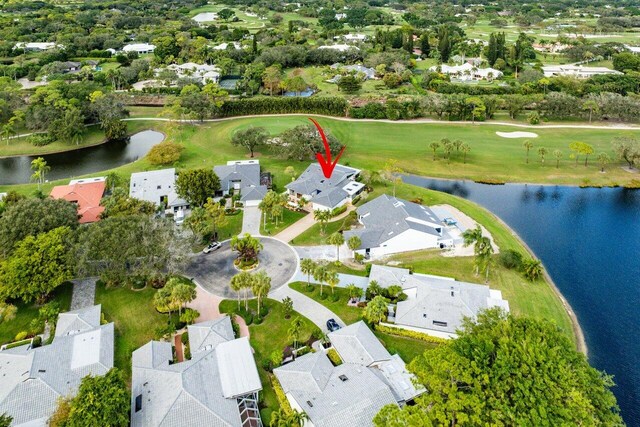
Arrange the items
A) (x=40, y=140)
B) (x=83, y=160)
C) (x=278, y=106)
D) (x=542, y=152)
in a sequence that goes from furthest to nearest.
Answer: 1. (x=278, y=106)
2. (x=40, y=140)
3. (x=83, y=160)
4. (x=542, y=152)

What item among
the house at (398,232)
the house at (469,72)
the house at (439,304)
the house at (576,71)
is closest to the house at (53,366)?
the house at (439,304)

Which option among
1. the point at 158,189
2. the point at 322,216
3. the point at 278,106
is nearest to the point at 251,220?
the point at 322,216

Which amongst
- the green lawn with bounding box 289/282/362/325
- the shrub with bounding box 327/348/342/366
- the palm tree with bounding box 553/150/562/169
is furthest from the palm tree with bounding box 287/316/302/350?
the palm tree with bounding box 553/150/562/169

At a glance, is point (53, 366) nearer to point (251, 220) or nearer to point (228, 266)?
point (228, 266)

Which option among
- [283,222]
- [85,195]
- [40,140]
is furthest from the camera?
[40,140]

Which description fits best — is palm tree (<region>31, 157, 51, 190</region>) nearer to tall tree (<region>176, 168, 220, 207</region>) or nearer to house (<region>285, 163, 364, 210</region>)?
tall tree (<region>176, 168, 220, 207</region>)

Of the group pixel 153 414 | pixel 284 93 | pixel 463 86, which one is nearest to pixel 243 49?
pixel 284 93
